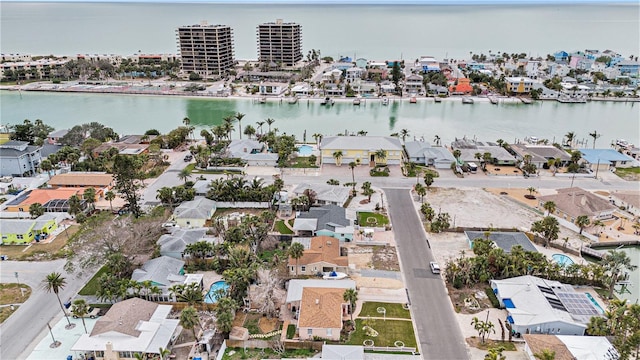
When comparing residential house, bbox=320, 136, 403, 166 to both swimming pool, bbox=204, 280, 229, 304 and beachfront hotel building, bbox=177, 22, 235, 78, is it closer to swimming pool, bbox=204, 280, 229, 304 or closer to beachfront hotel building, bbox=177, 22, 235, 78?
swimming pool, bbox=204, 280, 229, 304

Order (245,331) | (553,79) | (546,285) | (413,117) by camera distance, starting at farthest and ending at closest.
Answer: (553,79) → (413,117) → (546,285) → (245,331)

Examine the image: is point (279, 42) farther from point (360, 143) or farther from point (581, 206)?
point (581, 206)

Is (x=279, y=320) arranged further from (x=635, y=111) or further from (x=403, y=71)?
(x=403, y=71)

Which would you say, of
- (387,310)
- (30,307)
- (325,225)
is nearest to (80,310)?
(30,307)

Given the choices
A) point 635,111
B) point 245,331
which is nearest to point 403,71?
point 635,111

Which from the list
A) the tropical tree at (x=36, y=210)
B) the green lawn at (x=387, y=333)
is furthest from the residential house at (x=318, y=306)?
the tropical tree at (x=36, y=210)

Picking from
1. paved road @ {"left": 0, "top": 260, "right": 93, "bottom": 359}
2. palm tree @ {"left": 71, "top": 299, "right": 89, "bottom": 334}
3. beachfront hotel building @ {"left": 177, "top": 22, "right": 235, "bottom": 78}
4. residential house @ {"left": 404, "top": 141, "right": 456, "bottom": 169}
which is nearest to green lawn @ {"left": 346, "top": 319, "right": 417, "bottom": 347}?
palm tree @ {"left": 71, "top": 299, "right": 89, "bottom": 334}
